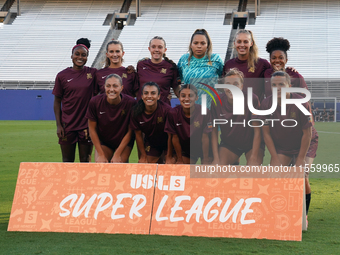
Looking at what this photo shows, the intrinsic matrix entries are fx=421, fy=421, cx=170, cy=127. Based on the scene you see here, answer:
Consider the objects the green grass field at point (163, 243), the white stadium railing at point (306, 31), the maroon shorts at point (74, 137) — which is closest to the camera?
the green grass field at point (163, 243)

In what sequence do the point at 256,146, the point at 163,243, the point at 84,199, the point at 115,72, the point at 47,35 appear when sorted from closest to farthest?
1. the point at 163,243
2. the point at 84,199
3. the point at 256,146
4. the point at 115,72
5. the point at 47,35

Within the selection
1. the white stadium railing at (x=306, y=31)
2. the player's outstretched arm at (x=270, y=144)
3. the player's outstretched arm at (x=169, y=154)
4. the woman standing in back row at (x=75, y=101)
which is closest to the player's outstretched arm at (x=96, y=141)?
the woman standing in back row at (x=75, y=101)

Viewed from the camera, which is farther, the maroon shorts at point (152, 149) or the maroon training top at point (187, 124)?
the maroon shorts at point (152, 149)

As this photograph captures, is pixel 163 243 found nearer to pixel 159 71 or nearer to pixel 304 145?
pixel 304 145

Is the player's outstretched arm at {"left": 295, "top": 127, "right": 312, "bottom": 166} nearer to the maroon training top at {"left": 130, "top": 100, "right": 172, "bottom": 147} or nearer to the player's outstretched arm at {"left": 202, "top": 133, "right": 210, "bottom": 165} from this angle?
the player's outstretched arm at {"left": 202, "top": 133, "right": 210, "bottom": 165}

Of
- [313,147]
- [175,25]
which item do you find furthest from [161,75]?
[175,25]

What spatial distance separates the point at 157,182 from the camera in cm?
336

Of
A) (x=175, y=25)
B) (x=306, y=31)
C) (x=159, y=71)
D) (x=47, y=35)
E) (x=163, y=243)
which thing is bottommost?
(x=163, y=243)

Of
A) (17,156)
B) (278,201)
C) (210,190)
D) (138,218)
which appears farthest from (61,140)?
(17,156)

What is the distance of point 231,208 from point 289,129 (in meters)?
0.96

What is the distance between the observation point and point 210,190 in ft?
10.8

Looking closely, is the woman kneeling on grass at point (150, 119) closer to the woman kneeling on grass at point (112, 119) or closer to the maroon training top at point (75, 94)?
the woman kneeling on grass at point (112, 119)

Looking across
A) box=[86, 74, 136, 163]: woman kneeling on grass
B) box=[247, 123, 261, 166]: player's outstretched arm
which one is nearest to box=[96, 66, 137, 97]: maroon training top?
box=[86, 74, 136, 163]: woman kneeling on grass

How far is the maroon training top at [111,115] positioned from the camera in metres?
4.09
